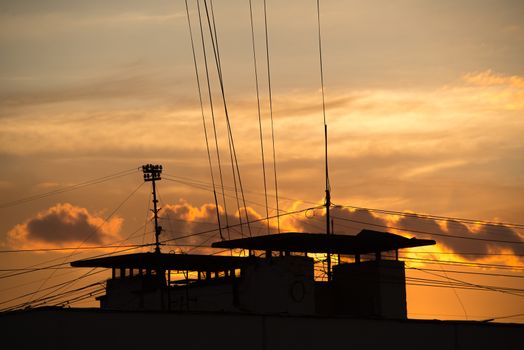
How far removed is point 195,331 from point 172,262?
108 feet

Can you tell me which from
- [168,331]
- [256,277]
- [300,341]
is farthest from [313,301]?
[168,331]

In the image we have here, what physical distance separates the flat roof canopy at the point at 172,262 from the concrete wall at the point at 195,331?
25316 mm

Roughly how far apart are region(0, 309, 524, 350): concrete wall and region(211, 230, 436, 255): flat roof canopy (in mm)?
11580

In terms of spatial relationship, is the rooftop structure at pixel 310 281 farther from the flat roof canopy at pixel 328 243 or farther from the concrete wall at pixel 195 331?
the concrete wall at pixel 195 331

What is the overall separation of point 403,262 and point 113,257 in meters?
27.4

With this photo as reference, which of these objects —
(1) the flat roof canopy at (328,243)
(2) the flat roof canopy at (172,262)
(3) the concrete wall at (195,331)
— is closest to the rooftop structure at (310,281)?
(1) the flat roof canopy at (328,243)

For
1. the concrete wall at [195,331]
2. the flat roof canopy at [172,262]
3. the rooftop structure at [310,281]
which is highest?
the flat roof canopy at [172,262]

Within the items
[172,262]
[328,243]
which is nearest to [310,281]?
[328,243]

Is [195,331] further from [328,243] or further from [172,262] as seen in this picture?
[172,262]

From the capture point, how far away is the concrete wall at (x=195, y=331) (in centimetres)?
3388

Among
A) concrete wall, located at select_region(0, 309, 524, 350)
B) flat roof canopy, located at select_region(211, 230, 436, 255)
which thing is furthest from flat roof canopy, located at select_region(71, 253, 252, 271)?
concrete wall, located at select_region(0, 309, 524, 350)

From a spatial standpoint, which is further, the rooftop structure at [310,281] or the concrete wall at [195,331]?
A: the rooftop structure at [310,281]

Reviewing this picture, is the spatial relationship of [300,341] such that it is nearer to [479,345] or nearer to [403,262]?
[479,345]

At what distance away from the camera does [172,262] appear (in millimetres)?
67750
